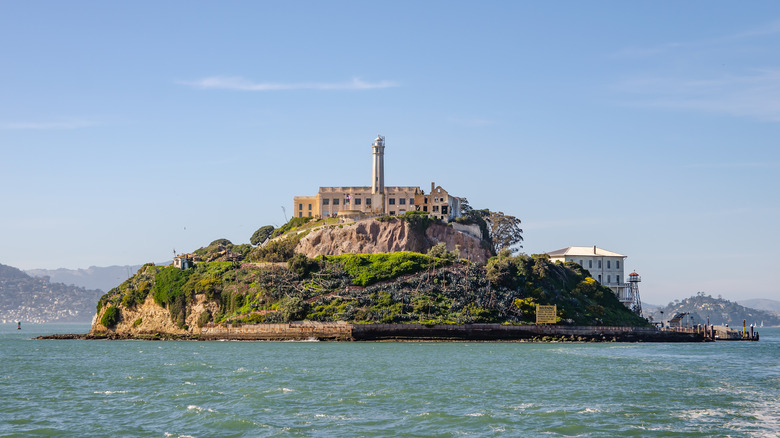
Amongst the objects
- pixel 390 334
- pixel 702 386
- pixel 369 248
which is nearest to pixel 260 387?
pixel 702 386

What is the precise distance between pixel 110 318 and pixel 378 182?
4453cm

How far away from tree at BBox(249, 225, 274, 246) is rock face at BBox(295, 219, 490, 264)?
23.9 meters

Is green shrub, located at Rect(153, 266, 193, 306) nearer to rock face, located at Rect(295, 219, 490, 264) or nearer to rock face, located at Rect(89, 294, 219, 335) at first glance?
rock face, located at Rect(89, 294, 219, 335)

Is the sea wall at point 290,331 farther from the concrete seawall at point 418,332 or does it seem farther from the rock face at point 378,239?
the rock face at point 378,239

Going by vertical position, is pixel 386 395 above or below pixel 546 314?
below

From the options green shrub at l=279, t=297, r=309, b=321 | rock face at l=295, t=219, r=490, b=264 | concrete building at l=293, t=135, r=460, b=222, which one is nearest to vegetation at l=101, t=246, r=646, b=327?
green shrub at l=279, t=297, r=309, b=321

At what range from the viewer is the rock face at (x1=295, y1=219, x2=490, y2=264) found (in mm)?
120688

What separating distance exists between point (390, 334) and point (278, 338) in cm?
1321

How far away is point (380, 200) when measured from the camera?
127250 mm

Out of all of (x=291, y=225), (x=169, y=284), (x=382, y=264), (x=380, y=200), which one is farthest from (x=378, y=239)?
(x=169, y=284)

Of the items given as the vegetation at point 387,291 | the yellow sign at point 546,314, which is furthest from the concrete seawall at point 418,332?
the yellow sign at point 546,314

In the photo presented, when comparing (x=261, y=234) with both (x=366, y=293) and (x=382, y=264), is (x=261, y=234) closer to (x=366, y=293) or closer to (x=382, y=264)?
(x=382, y=264)

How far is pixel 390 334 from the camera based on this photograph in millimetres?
90125

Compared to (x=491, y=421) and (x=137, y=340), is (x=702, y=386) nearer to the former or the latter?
(x=491, y=421)
